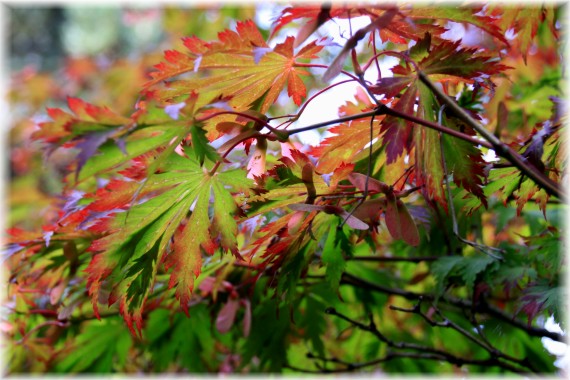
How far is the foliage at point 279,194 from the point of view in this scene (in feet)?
2.12

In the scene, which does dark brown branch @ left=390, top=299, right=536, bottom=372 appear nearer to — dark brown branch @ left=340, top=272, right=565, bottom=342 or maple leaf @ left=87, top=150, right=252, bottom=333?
dark brown branch @ left=340, top=272, right=565, bottom=342

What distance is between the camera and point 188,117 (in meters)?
0.62

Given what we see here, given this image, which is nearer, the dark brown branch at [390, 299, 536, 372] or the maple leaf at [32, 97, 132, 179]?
the maple leaf at [32, 97, 132, 179]

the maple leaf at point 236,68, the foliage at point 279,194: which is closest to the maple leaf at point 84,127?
the foliage at point 279,194

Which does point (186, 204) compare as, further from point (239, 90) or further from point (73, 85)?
point (73, 85)

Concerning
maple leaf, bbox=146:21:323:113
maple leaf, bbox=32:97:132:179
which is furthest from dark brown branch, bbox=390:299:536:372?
maple leaf, bbox=32:97:132:179

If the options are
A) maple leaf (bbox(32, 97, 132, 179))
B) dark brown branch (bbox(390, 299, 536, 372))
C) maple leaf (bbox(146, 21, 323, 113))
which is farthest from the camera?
dark brown branch (bbox(390, 299, 536, 372))

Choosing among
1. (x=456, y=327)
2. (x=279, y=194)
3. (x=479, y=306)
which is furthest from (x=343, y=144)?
(x=479, y=306)

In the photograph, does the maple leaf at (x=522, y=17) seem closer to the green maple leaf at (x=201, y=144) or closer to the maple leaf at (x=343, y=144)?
the maple leaf at (x=343, y=144)

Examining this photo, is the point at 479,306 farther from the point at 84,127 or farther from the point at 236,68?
the point at 84,127

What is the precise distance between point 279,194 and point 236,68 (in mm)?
184

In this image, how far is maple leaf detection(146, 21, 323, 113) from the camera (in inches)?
Answer: 27.8

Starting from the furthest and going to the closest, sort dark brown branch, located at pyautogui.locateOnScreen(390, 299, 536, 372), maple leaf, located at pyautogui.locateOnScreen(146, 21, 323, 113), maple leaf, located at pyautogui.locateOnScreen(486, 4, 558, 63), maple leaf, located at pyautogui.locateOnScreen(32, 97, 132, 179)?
maple leaf, located at pyautogui.locateOnScreen(486, 4, 558, 63) < dark brown branch, located at pyautogui.locateOnScreen(390, 299, 536, 372) < maple leaf, located at pyautogui.locateOnScreen(146, 21, 323, 113) < maple leaf, located at pyautogui.locateOnScreen(32, 97, 132, 179)

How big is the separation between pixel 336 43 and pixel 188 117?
0.20 m
